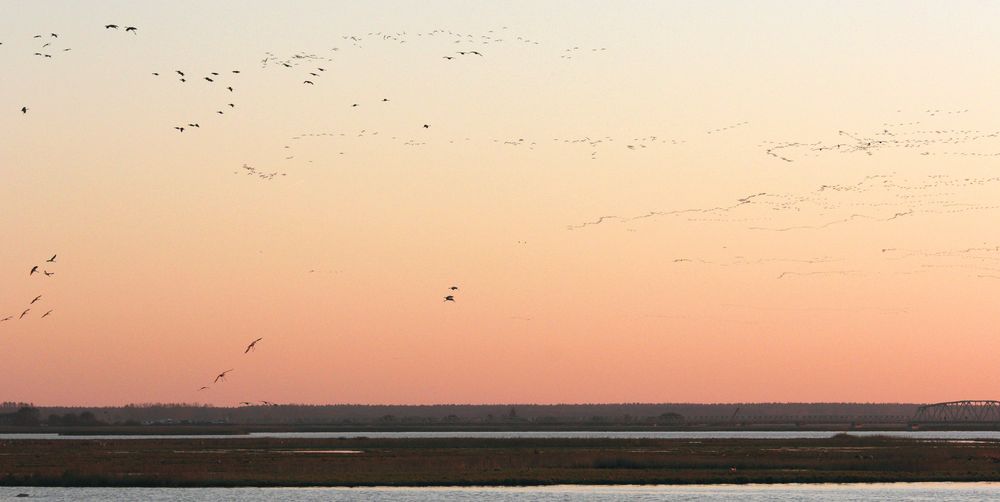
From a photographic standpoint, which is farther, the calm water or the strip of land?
the strip of land

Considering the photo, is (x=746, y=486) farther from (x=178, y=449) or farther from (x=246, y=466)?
→ (x=178, y=449)

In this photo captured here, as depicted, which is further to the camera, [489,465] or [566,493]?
[489,465]

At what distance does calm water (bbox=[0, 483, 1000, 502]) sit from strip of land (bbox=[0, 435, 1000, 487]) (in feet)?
13.5

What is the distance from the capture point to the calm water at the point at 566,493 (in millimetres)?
88688

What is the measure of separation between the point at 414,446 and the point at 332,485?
191 feet

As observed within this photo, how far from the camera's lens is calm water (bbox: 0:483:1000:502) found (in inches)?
3492

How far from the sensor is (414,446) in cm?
15725

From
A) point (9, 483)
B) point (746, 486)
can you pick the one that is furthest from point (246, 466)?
point (746, 486)

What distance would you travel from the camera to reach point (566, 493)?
9244 centimetres

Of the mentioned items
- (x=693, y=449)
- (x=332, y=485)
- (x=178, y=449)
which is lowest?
(x=178, y=449)

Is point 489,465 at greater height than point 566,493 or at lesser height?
lesser

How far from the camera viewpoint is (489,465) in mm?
115188

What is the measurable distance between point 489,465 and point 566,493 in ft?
76.4

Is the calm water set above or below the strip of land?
above
